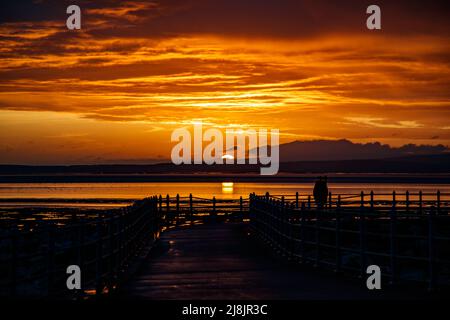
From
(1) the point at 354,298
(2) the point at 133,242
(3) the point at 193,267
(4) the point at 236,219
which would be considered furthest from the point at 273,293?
(4) the point at 236,219

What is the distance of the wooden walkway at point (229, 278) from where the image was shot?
14.5m

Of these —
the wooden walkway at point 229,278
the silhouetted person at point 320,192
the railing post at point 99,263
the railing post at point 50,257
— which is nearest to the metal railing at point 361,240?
the wooden walkway at point 229,278

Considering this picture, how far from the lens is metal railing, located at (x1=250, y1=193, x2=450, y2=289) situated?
1584 centimetres

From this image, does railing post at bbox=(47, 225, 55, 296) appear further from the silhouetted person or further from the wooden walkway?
the silhouetted person

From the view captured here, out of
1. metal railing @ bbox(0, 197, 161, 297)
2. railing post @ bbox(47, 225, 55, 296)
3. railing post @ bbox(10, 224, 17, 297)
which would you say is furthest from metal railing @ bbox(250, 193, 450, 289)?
railing post @ bbox(10, 224, 17, 297)

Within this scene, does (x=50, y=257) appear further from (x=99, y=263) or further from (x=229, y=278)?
(x=229, y=278)

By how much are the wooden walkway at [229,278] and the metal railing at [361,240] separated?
586mm

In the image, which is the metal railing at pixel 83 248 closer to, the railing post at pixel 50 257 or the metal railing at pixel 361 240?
the railing post at pixel 50 257

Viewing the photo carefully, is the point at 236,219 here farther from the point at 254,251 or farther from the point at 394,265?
the point at 394,265

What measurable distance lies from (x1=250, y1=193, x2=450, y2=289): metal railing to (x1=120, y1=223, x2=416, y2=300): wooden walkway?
586mm

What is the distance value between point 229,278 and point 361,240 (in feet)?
8.76

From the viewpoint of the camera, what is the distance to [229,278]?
672 inches

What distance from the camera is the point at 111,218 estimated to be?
1658cm
